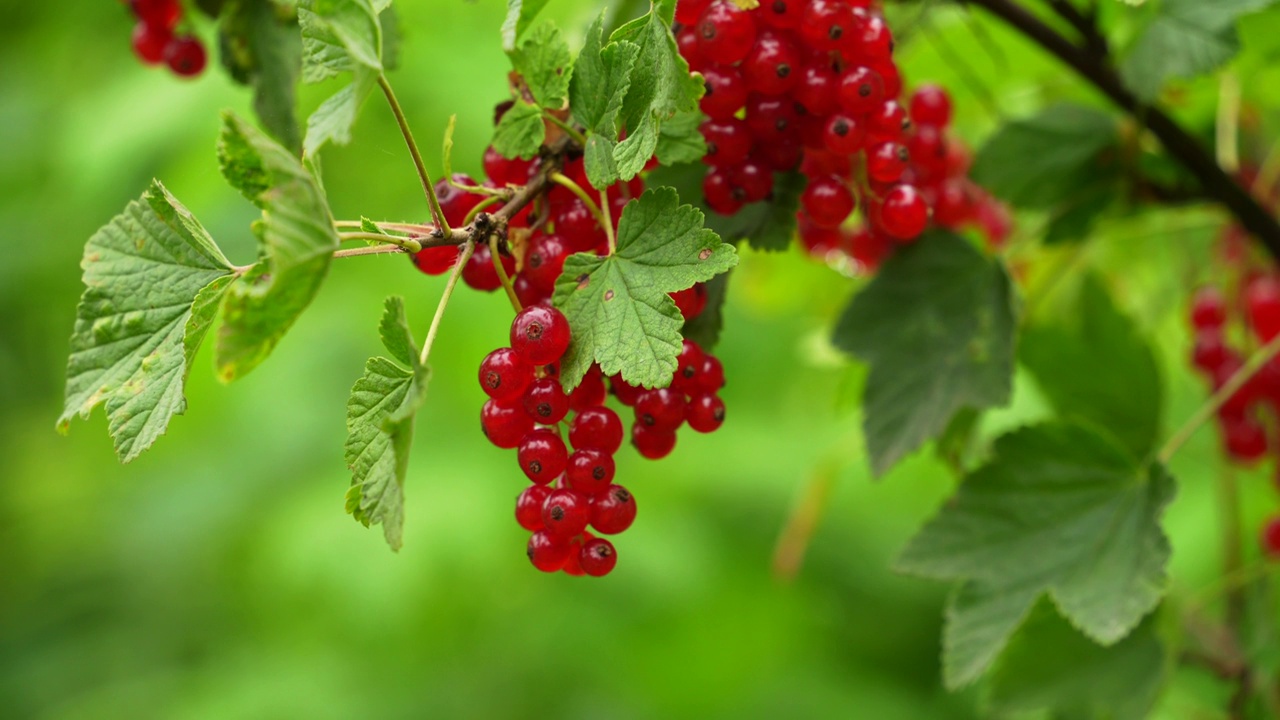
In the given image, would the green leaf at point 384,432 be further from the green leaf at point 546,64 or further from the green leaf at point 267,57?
the green leaf at point 267,57

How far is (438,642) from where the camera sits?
2.04m

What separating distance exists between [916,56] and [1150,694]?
79 cm

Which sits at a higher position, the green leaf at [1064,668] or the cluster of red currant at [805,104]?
the cluster of red currant at [805,104]

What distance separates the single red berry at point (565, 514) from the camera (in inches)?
22.2

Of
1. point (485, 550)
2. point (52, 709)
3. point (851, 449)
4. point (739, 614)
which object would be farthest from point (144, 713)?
point (851, 449)

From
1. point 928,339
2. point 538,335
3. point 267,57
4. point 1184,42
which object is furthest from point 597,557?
point 1184,42

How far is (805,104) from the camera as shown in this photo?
26.5 inches

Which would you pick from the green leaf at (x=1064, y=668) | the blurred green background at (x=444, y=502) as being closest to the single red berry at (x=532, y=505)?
the green leaf at (x=1064, y=668)

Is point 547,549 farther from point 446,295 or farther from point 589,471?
point 446,295

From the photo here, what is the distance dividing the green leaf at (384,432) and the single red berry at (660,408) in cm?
14

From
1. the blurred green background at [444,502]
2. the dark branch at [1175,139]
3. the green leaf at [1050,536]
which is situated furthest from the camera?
the blurred green background at [444,502]

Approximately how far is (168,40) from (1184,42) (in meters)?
0.89

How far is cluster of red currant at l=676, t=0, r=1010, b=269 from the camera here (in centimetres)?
64

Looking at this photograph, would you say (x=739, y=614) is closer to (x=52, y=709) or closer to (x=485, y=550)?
(x=485, y=550)
